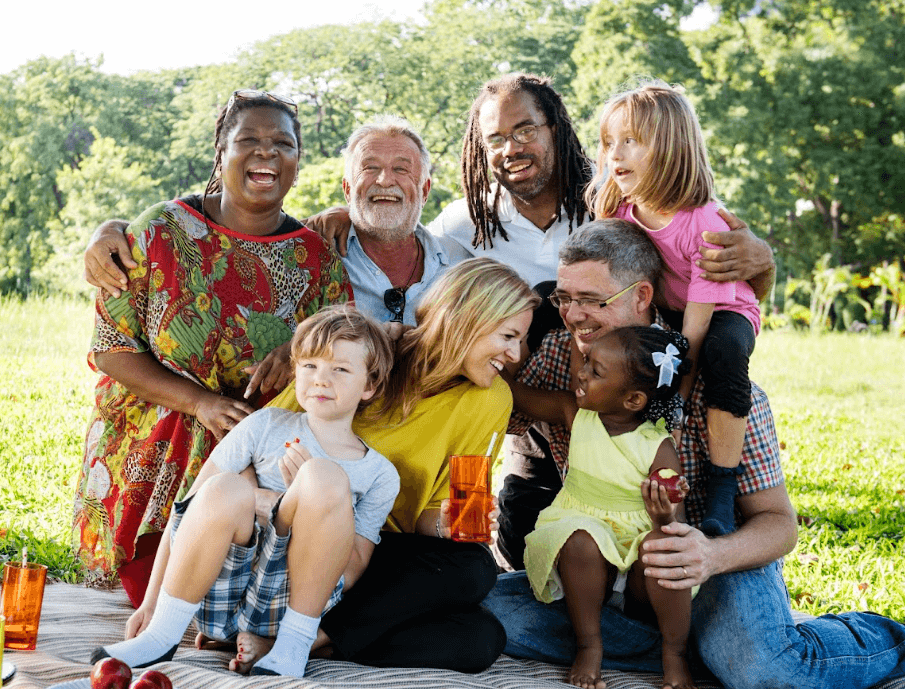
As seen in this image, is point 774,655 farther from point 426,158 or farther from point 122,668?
point 426,158

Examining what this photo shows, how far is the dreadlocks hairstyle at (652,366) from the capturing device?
297 cm

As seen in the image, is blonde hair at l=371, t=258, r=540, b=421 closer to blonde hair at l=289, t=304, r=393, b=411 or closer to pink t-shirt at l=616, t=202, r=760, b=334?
blonde hair at l=289, t=304, r=393, b=411

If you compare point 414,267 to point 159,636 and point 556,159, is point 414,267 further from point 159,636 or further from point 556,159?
point 159,636

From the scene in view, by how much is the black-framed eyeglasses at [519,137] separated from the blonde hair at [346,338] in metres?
1.47

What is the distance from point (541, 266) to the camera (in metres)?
4.23

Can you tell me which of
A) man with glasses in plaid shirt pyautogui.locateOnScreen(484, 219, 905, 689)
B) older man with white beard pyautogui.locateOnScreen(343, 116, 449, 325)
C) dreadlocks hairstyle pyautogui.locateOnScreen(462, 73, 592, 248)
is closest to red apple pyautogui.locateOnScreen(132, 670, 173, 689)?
man with glasses in plaid shirt pyautogui.locateOnScreen(484, 219, 905, 689)

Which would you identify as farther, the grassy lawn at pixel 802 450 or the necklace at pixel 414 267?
the grassy lawn at pixel 802 450

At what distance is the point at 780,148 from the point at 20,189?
15388 mm

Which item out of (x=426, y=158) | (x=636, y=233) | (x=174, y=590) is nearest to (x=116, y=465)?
(x=174, y=590)

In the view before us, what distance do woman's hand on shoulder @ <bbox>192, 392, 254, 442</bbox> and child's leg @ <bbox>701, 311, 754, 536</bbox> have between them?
1.50 metres

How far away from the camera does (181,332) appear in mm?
3469

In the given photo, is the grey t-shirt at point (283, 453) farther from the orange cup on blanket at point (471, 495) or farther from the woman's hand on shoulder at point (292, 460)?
the orange cup on blanket at point (471, 495)

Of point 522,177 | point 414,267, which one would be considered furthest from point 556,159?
point 414,267

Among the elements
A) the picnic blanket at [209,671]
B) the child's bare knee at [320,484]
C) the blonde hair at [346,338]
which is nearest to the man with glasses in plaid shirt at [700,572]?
the picnic blanket at [209,671]
